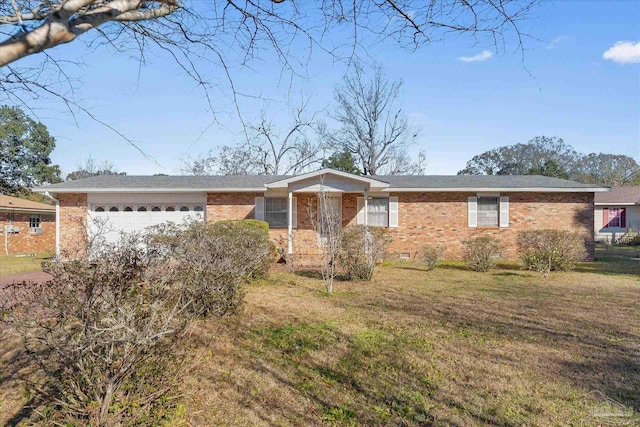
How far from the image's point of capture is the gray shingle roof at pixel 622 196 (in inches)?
984

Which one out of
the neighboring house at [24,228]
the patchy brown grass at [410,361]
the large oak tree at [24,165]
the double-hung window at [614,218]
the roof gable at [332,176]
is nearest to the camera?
the patchy brown grass at [410,361]

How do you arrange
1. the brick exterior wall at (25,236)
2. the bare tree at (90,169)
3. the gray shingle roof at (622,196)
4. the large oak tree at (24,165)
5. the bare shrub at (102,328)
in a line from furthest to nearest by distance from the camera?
the bare tree at (90,169) < the large oak tree at (24,165) < the gray shingle roof at (622,196) < the brick exterior wall at (25,236) < the bare shrub at (102,328)

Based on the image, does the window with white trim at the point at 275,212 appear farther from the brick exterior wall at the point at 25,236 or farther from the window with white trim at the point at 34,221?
the window with white trim at the point at 34,221

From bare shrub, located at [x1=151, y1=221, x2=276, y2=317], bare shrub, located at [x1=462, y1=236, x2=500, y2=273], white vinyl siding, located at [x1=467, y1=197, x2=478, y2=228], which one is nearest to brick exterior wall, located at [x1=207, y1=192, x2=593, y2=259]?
white vinyl siding, located at [x1=467, y1=197, x2=478, y2=228]

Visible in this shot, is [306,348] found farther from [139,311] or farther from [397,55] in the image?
[397,55]

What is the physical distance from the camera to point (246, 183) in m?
15.2

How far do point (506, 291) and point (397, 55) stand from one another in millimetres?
7115

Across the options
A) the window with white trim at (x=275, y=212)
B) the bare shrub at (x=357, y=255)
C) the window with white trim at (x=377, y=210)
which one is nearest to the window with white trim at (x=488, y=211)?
the window with white trim at (x=377, y=210)

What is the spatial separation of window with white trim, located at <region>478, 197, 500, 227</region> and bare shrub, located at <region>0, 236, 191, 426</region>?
1420 centimetres

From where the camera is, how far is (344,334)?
5.20m

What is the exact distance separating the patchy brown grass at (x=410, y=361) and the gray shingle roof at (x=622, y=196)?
22766 mm

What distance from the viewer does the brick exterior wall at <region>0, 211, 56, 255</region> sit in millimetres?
18938

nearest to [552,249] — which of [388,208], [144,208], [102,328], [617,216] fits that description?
[388,208]

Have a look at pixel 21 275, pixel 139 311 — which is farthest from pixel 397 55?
pixel 21 275
